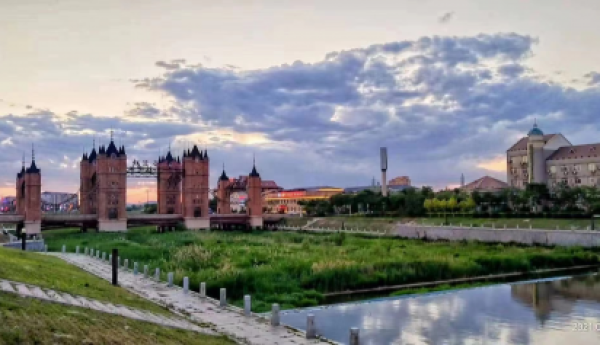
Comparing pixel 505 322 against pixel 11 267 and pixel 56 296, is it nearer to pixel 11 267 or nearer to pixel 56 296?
pixel 56 296

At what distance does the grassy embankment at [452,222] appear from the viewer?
5047 cm

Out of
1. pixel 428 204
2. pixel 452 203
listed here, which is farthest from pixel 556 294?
pixel 428 204

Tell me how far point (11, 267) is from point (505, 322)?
1614 cm

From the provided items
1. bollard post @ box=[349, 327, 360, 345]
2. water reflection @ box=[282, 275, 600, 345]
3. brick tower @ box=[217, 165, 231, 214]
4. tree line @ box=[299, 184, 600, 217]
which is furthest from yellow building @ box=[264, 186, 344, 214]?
bollard post @ box=[349, 327, 360, 345]

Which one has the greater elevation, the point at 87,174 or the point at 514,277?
the point at 87,174

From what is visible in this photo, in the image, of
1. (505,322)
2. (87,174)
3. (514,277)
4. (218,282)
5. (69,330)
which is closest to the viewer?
(69,330)

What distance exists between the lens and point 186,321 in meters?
15.9

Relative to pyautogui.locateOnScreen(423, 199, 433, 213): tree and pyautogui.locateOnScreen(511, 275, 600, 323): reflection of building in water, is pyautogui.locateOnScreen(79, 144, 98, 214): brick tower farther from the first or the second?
pyautogui.locateOnScreen(511, 275, 600, 323): reflection of building in water

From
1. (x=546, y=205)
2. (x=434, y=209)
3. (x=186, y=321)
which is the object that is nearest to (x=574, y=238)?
(x=546, y=205)

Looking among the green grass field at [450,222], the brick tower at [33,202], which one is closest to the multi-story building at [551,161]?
the green grass field at [450,222]

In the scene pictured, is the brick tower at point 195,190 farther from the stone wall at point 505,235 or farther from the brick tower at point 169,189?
the stone wall at point 505,235

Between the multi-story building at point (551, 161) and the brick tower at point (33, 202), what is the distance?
231 ft

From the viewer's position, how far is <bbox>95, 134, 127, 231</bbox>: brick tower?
70438 mm

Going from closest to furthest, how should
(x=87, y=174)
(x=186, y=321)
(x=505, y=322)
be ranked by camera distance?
(x=186, y=321) → (x=505, y=322) → (x=87, y=174)
